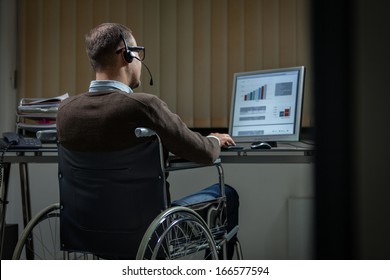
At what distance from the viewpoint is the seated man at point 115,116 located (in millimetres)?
1344

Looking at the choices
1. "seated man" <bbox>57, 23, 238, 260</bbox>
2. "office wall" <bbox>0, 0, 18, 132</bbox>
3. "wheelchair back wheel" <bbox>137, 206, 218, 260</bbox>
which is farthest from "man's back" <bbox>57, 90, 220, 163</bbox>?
"office wall" <bbox>0, 0, 18, 132</bbox>

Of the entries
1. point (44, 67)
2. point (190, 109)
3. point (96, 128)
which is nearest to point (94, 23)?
point (44, 67)

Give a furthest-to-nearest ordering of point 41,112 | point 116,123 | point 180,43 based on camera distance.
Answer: point 180,43
point 41,112
point 116,123

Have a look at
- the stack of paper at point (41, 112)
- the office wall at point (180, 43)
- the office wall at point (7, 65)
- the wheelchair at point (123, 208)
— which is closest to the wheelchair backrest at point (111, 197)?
the wheelchair at point (123, 208)

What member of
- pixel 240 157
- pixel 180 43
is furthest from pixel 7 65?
pixel 240 157

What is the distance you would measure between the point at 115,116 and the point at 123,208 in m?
0.23

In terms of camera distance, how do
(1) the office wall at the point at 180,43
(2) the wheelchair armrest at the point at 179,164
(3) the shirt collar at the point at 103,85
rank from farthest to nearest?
(1) the office wall at the point at 180,43
(3) the shirt collar at the point at 103,85
(2) the wheelchair armrest at the point at 179,164

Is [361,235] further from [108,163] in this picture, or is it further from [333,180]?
[108,163]

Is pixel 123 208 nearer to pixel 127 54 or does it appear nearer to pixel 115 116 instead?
pixel 115 116

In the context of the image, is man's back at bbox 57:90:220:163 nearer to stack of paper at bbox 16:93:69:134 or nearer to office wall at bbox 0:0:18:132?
stack of paper at bbox 16:93:69:134

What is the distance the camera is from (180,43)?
261cm

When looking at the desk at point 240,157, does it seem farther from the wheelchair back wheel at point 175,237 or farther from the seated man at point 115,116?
the wheelchair back wheel at point 175,237

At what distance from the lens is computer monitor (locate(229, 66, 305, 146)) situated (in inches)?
83.0

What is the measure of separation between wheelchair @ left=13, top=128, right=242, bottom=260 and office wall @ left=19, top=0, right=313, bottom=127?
1.18m
